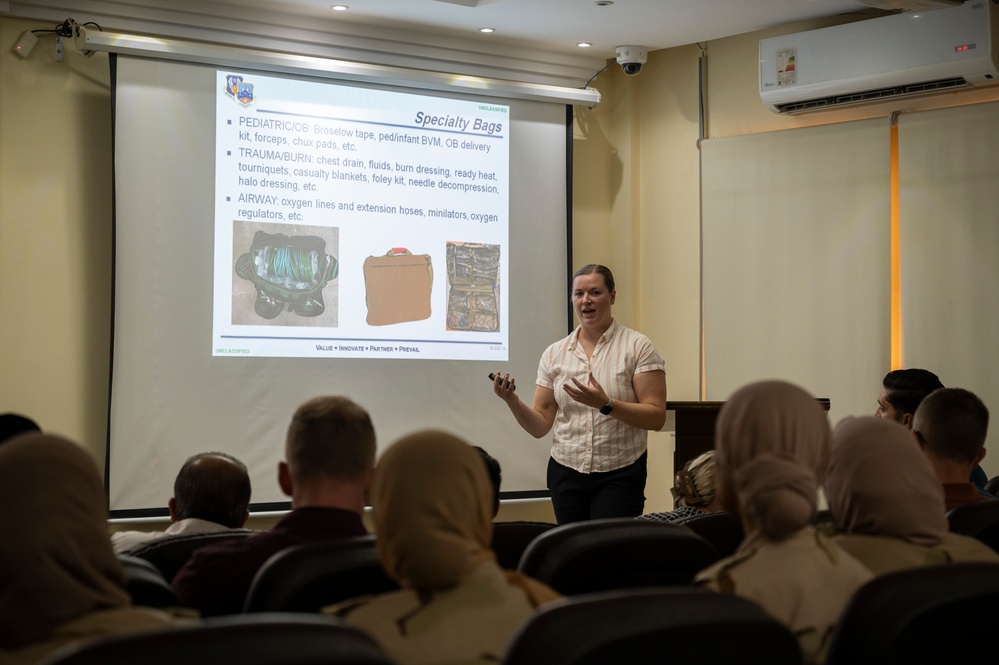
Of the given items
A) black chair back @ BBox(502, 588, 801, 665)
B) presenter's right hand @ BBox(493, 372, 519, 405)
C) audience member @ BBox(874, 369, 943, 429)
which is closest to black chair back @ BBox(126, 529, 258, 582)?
black chair back @ BBox(502, 588, 801, 665)

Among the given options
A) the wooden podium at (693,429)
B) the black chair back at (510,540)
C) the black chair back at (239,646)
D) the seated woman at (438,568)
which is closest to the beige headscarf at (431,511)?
the seated woman at (438,568)

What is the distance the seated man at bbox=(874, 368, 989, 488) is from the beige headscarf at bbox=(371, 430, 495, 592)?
246 cm

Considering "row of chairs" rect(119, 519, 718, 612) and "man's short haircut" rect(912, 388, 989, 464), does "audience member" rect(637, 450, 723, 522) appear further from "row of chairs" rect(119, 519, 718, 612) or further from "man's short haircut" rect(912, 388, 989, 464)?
"row of chairs" rect(119, 519, 718, 612)

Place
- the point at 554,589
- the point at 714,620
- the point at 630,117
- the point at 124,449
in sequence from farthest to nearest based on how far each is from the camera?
the point at 630,117
the point at 124,449
the point at 554,589
the point at 714,620

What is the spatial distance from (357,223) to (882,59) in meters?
2.78

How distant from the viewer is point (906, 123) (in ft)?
16.8

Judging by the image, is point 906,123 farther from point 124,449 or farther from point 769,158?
point 124,449

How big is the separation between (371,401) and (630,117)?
2.39 meters

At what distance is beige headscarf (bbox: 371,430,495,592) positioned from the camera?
1.37 meters

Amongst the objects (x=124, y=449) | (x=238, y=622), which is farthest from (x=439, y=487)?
(x=124, y=449)

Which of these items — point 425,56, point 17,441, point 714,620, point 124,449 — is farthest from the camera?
point 425,56

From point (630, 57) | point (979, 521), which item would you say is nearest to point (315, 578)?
point (979, 521)

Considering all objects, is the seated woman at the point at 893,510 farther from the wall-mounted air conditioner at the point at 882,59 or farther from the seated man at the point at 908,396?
the wall-mounted air conditioner at the point at 882,59

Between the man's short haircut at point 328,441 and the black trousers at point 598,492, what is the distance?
218cm
